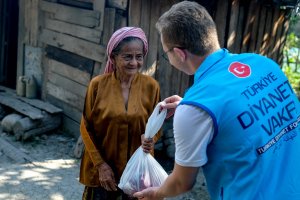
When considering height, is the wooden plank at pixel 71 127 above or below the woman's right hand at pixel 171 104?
below

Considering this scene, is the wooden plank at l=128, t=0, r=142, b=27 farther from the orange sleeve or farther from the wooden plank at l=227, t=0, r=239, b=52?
the orange sleeve

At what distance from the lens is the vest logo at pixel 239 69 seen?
5.57 ft

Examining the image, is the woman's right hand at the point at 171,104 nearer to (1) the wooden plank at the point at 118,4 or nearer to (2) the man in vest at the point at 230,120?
(2) the man in vest at the point at 230,120

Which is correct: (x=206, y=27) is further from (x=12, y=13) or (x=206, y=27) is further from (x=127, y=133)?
(x=12, y=13)

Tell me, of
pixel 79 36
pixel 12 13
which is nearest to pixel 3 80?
pixel 12 13

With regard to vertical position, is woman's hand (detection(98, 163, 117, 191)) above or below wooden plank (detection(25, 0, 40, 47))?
below

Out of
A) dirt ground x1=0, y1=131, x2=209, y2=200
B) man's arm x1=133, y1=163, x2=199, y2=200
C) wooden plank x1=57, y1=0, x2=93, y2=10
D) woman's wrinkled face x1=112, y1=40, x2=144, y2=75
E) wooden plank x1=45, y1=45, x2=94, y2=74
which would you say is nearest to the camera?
man's arm x1=133, y1=163, x2=199, y2=200

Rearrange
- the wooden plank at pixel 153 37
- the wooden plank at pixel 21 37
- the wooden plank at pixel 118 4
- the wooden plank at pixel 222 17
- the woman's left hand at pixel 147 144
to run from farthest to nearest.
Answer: the wooden plank at pixel 21 37 < the wooden plank at pixel 118 4 < the wooden plank at pixel 153 37 < the wooden plank at pixel 222 17 < the woman's left hand at pixel 147 144

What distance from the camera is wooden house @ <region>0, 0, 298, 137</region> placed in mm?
5281

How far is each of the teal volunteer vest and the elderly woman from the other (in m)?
1.09

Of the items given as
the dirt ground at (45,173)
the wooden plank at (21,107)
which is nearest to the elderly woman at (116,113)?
the dirt ground at (45,173)

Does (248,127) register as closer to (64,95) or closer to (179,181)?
(179,181)

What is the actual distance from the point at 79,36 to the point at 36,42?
1389mm

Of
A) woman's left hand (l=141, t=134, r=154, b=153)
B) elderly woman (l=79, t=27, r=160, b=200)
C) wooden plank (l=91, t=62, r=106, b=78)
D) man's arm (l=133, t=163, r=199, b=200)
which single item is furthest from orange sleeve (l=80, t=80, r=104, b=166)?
wooden plank (l=91, t=62, r=106, b=78)
